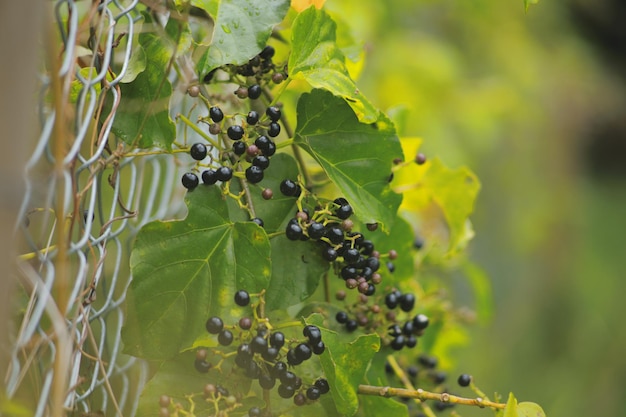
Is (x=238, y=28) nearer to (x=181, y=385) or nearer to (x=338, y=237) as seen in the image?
(x=338, y=237)

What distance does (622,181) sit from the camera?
418 centimetres

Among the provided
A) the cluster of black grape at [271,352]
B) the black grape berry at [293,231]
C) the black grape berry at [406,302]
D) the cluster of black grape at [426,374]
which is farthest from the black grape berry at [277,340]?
the cluster of black grape at [426,374]

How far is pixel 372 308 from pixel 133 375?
37 cm

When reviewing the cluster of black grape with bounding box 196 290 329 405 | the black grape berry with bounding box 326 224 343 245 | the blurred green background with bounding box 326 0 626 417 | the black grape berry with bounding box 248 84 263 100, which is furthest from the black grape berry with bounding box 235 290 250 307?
the blurred green background with bounding box 326 0 626 417

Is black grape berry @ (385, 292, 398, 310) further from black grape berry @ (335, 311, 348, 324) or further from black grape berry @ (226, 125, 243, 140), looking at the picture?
black grape berry @ (226, 125, 243, 140)

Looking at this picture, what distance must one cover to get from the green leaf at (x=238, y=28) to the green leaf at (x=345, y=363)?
0.27 metres

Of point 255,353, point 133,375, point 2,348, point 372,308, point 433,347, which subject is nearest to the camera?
point 2,348

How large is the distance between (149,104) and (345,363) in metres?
0.33

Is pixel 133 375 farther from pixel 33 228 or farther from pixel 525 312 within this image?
pixel 525 312

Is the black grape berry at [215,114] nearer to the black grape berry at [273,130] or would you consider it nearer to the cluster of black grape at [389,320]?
the black grape berry at [273,130]

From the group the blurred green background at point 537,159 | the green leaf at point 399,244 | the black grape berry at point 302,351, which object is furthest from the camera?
the blurred green background at point 537,159

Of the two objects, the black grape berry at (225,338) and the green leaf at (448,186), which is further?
the green leaf at (448,186)

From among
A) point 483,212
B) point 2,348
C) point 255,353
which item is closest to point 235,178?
point 255,353

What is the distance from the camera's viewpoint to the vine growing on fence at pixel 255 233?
2.44 ft
